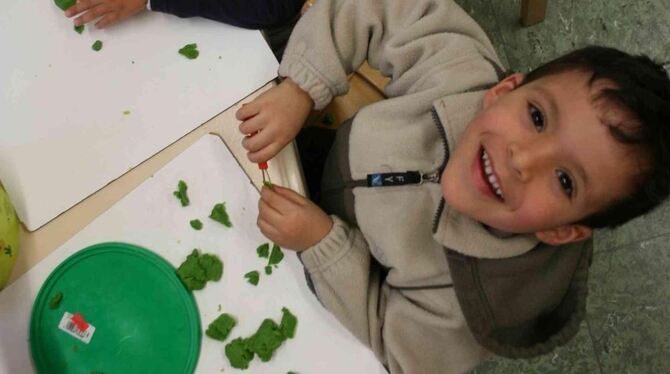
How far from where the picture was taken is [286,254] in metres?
0.71

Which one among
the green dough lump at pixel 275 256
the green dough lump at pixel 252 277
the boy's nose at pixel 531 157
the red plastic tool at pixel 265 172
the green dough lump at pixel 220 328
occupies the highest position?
the boy's nose at pixel 531 157

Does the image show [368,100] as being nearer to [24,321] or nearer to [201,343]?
[201,343]

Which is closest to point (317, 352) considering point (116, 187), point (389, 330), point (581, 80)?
point (389, 330)

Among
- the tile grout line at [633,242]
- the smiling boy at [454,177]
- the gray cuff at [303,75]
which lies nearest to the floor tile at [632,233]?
the tile grout line at [633,242]

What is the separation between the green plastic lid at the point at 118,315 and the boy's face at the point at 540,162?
0.34 m

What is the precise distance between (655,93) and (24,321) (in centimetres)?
71

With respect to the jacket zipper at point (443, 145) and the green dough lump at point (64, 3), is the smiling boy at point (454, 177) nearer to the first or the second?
the jacket zipper at point (443, 145)

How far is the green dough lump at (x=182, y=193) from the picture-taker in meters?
0.69

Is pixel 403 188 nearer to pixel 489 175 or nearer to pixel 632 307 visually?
pixel 489 175

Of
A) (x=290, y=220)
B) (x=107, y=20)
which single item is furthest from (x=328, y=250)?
(x=107, y=20)

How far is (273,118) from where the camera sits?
2.37 ft

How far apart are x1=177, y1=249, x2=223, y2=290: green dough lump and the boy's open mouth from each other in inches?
12.5

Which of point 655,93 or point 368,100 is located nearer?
point 655,93

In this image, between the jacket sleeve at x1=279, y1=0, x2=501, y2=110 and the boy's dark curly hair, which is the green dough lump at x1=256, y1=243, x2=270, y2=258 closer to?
the jacket sleeve at x1=279, y1=0, x2=501, y2=110
